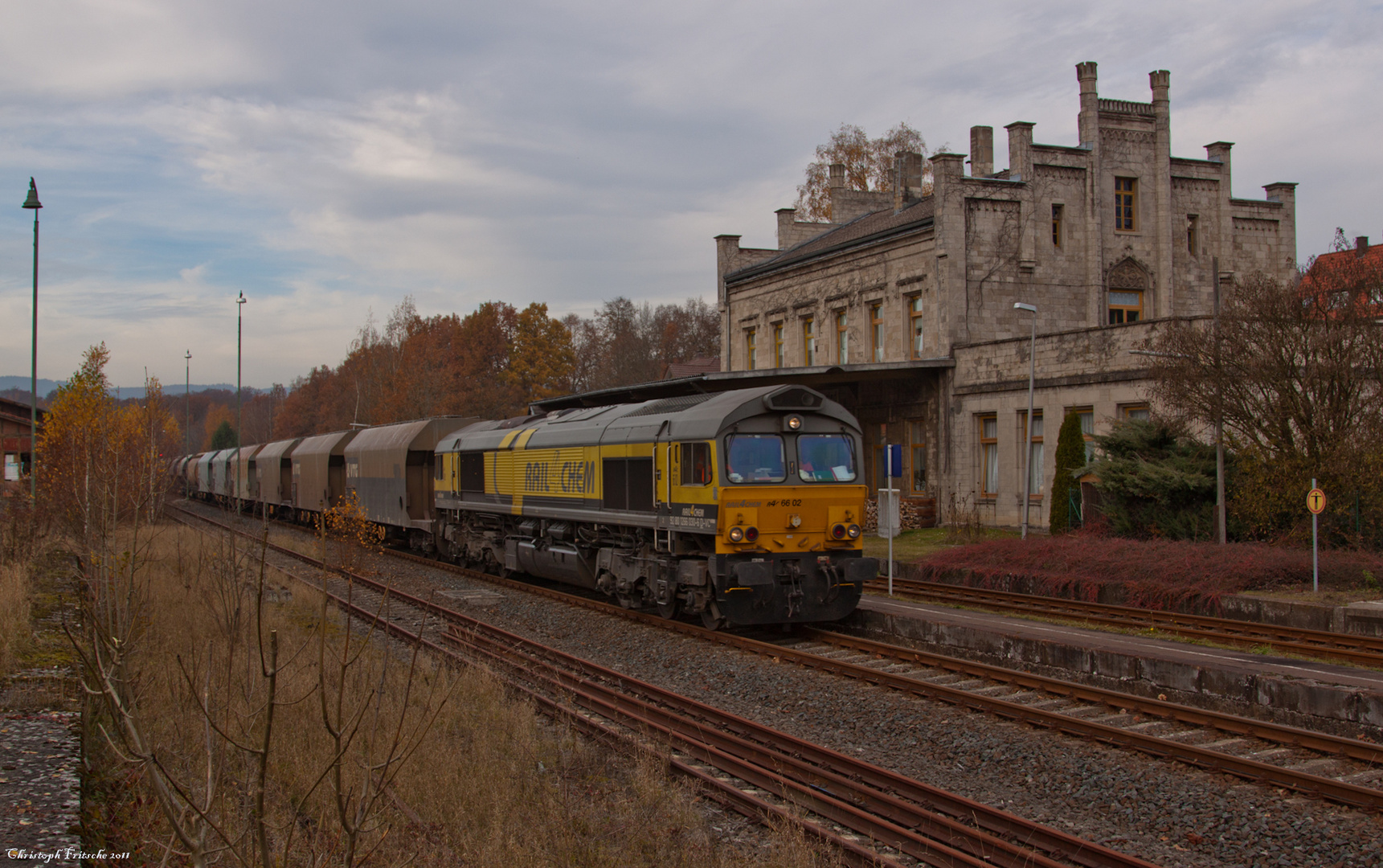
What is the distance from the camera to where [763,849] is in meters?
6.48

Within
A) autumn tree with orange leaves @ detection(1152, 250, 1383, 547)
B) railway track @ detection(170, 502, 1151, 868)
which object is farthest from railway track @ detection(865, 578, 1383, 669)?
railway track @ detection(170, 502, 1151, 868)

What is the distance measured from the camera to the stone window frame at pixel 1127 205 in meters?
30.2

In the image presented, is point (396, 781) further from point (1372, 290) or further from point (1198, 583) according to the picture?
point (1372, 290)

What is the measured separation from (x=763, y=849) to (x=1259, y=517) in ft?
50.0

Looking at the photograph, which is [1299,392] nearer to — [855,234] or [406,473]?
[855,234]

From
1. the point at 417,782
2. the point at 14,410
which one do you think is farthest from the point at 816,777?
the point at 14,410

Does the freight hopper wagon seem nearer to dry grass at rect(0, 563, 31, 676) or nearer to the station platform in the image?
the station platform

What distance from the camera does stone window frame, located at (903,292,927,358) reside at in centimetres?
3003

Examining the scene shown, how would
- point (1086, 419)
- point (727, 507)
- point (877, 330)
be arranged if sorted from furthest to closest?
point (877, 330)
point (1086, 419)
point (727, 507)

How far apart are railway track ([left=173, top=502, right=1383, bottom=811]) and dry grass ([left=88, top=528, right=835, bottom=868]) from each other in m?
3.76

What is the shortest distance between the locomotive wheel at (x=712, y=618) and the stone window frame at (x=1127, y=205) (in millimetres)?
22230

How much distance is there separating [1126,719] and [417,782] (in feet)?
21.6

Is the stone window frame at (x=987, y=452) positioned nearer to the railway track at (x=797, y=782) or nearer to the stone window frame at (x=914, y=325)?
the stone window frame at (x=914, y=325)

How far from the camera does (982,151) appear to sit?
106 feet
